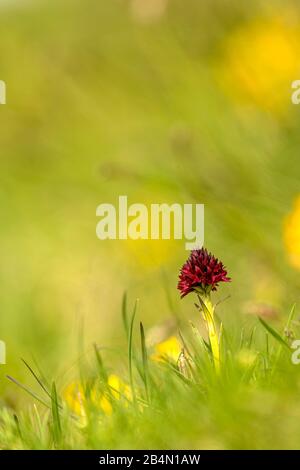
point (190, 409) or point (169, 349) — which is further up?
point (169, 349)

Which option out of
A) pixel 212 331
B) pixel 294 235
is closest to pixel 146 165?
pixel 294 235

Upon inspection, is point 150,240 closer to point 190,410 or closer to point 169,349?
point 169,349

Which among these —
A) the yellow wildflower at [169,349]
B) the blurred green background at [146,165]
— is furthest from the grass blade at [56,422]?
the blurred green background at [146,165]

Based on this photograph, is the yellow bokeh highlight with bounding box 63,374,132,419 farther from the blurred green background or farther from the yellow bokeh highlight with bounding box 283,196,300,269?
the yellow bokeh highlight with bounding box 283,196,300,269

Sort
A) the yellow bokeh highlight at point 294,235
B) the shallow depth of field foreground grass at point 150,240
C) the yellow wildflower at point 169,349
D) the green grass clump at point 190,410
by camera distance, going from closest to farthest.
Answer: the green grass clump at point 190,410 < the shallow depth of field foreground grass at point 150,240 < the yellow wildflower at point 169,349 < the yellow bokeh highlight at point 294,235

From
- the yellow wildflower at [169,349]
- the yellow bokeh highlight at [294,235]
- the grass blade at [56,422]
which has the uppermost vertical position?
the yellow bokeh highlight at [294,235]

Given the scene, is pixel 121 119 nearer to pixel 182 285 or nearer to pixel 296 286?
pixel 296 286

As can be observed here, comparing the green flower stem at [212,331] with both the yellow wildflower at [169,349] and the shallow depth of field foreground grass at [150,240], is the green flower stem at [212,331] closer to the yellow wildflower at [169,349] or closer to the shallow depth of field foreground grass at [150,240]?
the shallow depth of field foreground grass at [150,240]

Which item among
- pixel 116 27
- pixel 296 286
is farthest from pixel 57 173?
pixel 296 286
